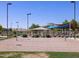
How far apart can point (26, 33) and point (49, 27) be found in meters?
6.24

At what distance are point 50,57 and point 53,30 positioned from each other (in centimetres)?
3463

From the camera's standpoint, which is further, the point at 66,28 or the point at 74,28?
the point at 74,28

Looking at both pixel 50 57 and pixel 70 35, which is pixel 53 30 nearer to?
pixel 70 35

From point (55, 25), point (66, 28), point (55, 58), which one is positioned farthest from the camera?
point (66, 28)

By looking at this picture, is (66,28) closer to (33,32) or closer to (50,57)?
(33,32)

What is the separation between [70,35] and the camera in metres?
44.0

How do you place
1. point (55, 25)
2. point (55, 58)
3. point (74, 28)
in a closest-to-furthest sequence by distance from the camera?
point (55, 58)
point (55, 25)
point (74, 28)

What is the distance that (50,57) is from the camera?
1202 cm

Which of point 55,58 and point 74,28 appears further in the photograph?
point 74,28

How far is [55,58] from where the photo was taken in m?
11.6

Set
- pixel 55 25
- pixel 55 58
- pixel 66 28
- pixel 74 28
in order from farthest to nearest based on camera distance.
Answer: pixel 74 28 < pixel 66 28 < pixel 55 25 < pixel 55 58

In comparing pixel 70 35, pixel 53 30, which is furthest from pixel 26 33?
pixel 70 35

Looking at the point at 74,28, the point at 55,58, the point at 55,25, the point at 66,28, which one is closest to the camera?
the point at 55,58

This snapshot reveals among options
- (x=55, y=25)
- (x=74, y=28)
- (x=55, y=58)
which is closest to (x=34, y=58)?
(x=55, y=58)
